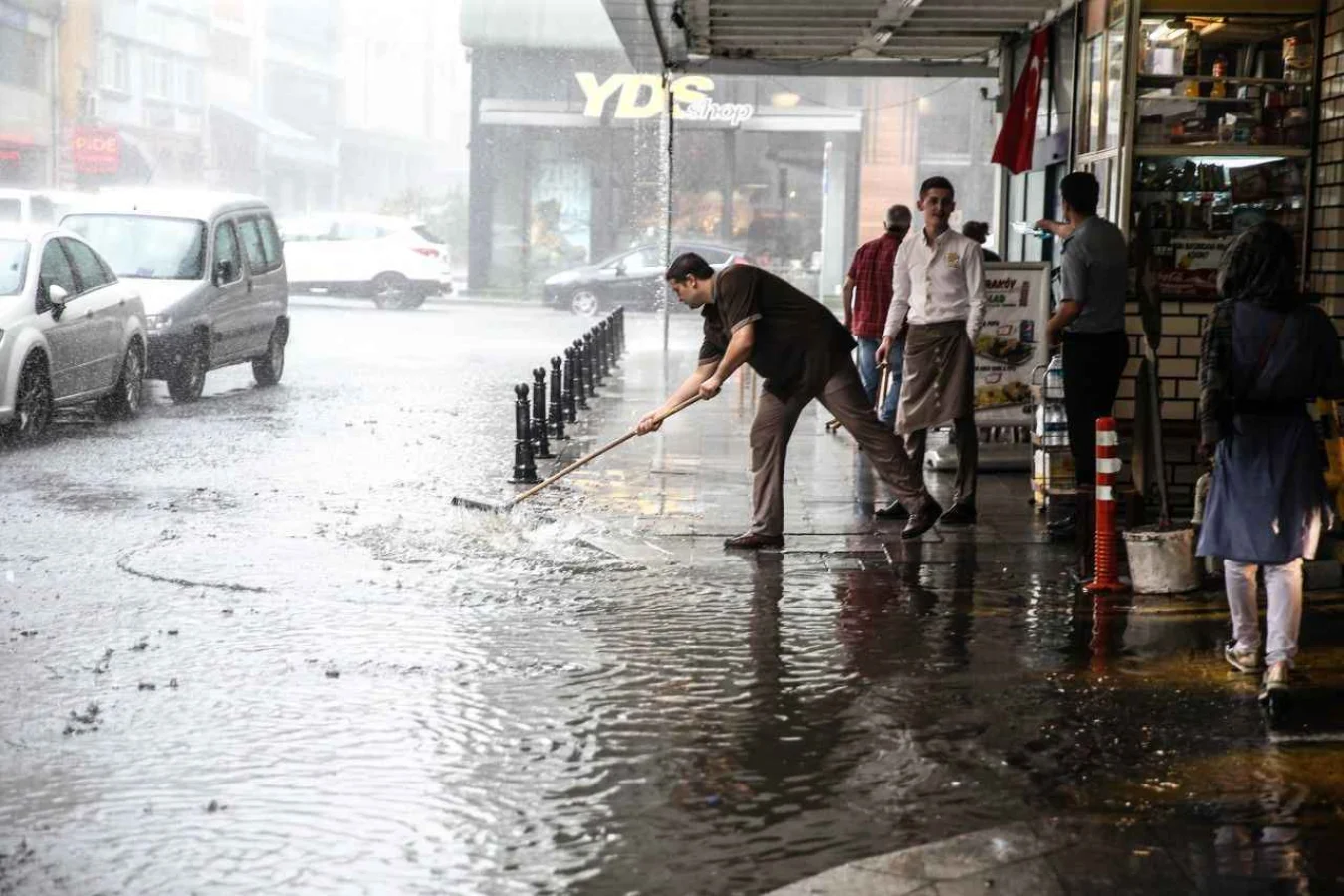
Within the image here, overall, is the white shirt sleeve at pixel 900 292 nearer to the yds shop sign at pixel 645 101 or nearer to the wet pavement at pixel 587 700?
the wet pavement at pixel 587 700

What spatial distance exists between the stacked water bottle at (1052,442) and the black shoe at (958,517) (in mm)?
467

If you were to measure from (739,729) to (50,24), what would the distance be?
42690 mm

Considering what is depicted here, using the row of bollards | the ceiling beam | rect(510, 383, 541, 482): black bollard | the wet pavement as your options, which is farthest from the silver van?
rect(510, 383, 541, 482): black bollard

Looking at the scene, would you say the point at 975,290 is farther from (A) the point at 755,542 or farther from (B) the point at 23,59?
(B) the point at 23,59

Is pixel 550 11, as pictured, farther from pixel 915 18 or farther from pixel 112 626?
pixel 112 626

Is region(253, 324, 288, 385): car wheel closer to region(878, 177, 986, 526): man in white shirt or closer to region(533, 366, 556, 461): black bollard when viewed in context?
region(533, 366, 556, 461): black bollard

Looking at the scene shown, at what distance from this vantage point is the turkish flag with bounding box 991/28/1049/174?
47.3 ft

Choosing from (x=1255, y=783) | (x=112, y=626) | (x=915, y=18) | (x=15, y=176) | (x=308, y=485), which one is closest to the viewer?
(x=1255, y=783)

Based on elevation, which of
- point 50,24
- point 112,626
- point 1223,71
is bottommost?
point 112,626

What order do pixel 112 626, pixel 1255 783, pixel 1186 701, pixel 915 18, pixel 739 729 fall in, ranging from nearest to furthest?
1. pixel 1255 783
2. pixel 739 729
3. pixel 1186 701
4. pixel 112 626
5. pixel 915 18

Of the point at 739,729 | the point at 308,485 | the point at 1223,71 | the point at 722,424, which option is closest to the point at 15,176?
the point at 722,424

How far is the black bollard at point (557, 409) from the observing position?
1502 cm

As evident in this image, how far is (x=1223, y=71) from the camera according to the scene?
11.0m

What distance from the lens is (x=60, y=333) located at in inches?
587
